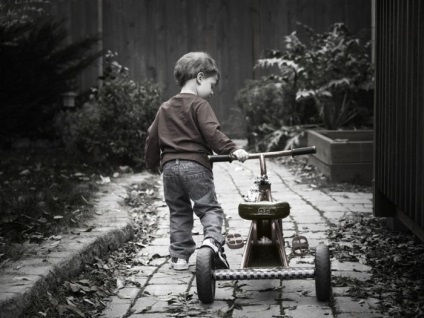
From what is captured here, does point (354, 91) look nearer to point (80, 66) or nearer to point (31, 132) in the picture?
point (80, 66)

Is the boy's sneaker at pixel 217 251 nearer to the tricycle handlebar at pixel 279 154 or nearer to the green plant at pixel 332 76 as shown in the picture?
the tricycle handlebar at pixel 279 154

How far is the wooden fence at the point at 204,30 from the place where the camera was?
12359 mm

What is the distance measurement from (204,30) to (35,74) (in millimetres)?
3383

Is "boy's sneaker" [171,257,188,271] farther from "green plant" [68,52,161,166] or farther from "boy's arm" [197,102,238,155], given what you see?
"green plant" [68,52,161,166]

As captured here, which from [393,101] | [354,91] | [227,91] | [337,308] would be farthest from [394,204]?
[227,91]

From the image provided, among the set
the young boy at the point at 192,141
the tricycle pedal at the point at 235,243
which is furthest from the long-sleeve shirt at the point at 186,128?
the tricycle pedal at the point at 235,243

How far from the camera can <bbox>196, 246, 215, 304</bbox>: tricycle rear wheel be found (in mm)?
3803

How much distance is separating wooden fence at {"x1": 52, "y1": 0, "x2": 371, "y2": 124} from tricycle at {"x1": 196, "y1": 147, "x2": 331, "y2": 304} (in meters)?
8.41

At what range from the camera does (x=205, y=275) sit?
3797mm

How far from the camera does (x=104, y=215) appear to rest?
573cm

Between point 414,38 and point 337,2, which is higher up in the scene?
point 337,2

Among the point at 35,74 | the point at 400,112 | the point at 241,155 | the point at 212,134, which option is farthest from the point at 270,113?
the point at 241,155

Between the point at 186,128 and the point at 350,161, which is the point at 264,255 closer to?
the point at 186,128

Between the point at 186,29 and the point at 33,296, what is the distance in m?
9.27
